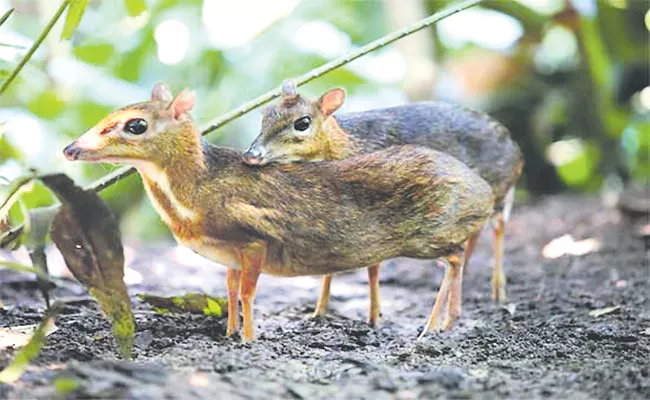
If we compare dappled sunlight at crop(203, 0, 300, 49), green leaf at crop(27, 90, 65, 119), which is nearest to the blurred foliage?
green leaf at crop(27, 90, 65, 119)

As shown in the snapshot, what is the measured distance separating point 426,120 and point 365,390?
1.93m

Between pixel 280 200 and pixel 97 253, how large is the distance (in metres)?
0.82

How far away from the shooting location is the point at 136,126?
136 inches

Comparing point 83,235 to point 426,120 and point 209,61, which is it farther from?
point 209,61

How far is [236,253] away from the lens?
3.64m

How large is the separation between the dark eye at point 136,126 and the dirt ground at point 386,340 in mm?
805

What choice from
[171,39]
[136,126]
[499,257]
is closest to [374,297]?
[499,257]

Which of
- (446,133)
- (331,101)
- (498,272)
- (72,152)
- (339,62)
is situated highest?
(339,62)

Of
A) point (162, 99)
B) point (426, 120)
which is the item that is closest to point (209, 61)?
point (426, 120)

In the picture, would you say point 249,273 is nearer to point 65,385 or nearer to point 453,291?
point 453,291

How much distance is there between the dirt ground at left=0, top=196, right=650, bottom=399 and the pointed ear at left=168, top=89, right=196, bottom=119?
875mm

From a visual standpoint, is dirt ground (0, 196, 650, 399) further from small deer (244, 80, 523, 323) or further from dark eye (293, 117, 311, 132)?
dark eye (293, 117, 311, 132)

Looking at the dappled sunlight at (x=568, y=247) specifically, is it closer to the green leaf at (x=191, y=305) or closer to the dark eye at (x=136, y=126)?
the green leaf at (x=191, y=305)

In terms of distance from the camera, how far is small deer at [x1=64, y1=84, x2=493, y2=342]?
3.53m
